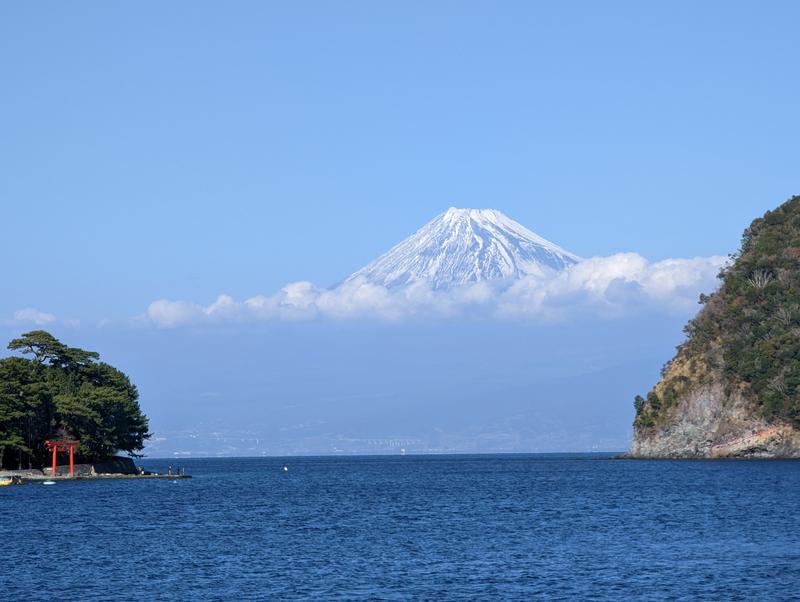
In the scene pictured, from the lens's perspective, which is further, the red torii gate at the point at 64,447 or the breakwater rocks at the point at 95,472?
the red torii gate at the point at 64,447

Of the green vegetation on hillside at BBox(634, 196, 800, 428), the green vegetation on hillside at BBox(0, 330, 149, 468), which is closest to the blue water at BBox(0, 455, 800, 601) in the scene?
the green vegetation on hillside at BBox(0, 330, 149, 468)

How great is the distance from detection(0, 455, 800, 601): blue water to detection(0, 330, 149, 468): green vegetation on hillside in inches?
594

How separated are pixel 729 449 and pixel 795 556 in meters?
130

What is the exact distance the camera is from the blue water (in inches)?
2276

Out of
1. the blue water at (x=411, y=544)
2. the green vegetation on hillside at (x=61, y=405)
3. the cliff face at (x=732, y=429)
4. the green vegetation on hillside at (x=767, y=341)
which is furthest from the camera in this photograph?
the cliff face at (x=732, y=429)

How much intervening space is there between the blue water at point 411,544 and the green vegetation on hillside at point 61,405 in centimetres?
1508

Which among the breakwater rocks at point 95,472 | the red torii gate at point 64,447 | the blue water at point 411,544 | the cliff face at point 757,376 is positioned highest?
the cliff face at point 757,376

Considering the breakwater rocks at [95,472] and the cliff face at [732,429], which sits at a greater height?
the cliff face at [732,429]

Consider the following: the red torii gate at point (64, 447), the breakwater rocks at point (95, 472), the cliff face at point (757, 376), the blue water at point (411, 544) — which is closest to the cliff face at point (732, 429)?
the cliff face at point (757, 376)

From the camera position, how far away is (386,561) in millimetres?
67938

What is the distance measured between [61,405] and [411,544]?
3297 inches

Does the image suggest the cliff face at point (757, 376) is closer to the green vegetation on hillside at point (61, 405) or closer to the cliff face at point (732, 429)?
the cliff face at point (732, 429)

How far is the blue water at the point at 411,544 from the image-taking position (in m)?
57.8

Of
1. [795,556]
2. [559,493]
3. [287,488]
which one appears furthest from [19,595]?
[287,488]
